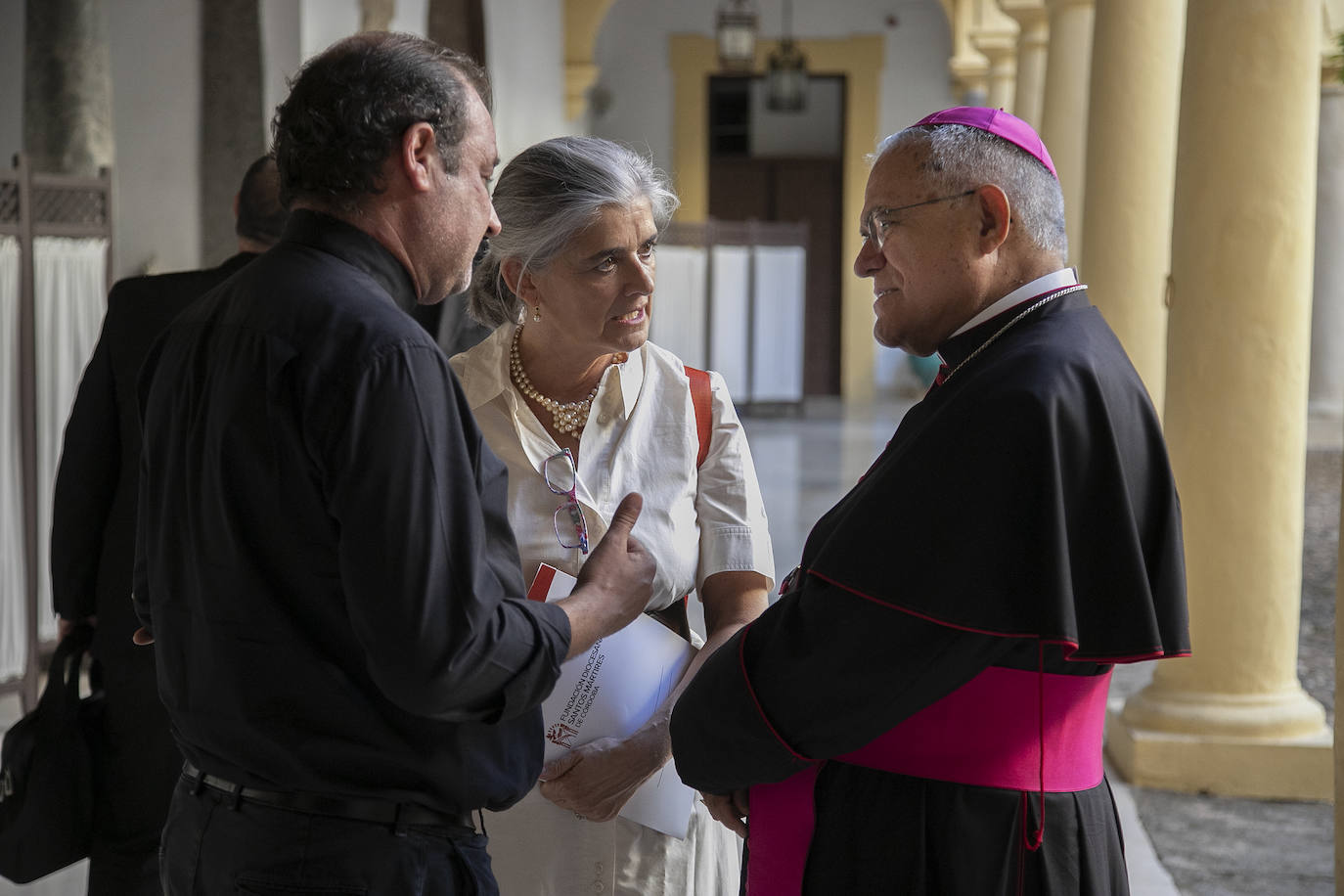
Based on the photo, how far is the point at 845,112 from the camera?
2034cm

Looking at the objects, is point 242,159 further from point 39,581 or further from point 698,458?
point 698,458

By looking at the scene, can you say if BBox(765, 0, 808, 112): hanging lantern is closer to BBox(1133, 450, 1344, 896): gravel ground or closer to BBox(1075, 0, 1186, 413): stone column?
BBox(1075, 0, 1186, 413): stone column

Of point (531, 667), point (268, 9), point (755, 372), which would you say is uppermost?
point (268, 9)

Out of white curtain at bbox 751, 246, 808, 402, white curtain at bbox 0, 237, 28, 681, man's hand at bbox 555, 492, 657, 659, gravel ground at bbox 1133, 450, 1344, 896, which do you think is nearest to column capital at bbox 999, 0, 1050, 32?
gravel ground at bbox 1133, 450, 1344, 896

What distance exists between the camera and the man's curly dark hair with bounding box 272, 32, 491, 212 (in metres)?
1.58

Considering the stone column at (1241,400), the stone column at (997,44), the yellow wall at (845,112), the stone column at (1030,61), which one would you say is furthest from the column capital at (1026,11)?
the yellow wall at (845,112)

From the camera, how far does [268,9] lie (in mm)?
6156

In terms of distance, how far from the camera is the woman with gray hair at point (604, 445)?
7.16 ft

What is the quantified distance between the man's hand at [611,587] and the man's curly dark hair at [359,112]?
52 cm

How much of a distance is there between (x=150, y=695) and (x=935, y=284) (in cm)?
184

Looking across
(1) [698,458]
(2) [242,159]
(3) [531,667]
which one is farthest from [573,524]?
(2) [242,159]

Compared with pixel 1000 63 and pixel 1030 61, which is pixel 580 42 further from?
pixel 1030 61

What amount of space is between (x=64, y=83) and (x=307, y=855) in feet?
15.2

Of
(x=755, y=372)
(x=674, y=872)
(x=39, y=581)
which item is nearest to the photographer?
(x=674, y=872)
